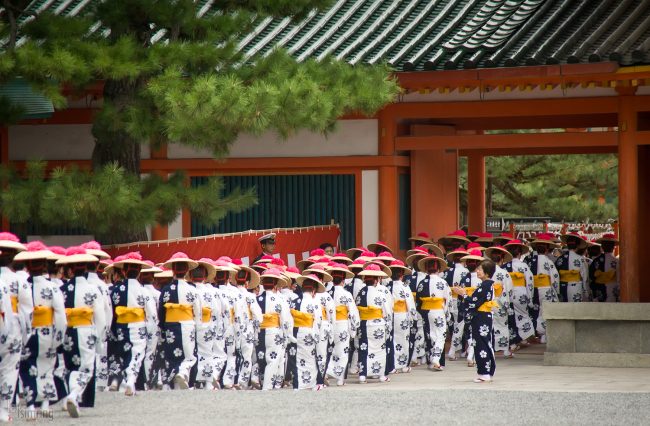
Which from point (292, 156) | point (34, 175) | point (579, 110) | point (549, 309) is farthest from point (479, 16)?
point (34, 175)

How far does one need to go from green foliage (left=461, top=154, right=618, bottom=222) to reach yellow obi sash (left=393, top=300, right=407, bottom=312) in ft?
64.1

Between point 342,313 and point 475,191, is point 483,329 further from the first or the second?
point 475,191

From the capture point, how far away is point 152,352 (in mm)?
13703

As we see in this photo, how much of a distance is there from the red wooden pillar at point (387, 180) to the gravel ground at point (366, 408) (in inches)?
275

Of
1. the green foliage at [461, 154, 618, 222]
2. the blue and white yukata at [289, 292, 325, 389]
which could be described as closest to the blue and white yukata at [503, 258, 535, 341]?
the blue and white yukata at [289, 292, 325, 389]

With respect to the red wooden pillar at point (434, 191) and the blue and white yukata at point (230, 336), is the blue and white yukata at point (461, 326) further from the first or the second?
the blue and white yukata at point (230, 336)

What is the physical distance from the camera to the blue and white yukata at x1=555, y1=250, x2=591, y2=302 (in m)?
19.4

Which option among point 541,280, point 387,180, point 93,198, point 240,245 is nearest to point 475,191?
point 387,180

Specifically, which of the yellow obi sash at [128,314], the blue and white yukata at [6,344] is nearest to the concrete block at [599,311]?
the yellow obi sash at [128,314]

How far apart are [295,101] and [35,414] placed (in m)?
5.12

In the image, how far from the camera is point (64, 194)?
562 inches

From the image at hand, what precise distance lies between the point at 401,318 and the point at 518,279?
2.97 m

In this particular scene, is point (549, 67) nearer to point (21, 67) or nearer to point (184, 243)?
point (184, 243)

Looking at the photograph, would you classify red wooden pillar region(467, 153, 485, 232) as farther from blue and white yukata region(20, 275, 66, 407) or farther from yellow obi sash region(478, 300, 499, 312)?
blue and white yukata region(20, 275, 66, 407)
